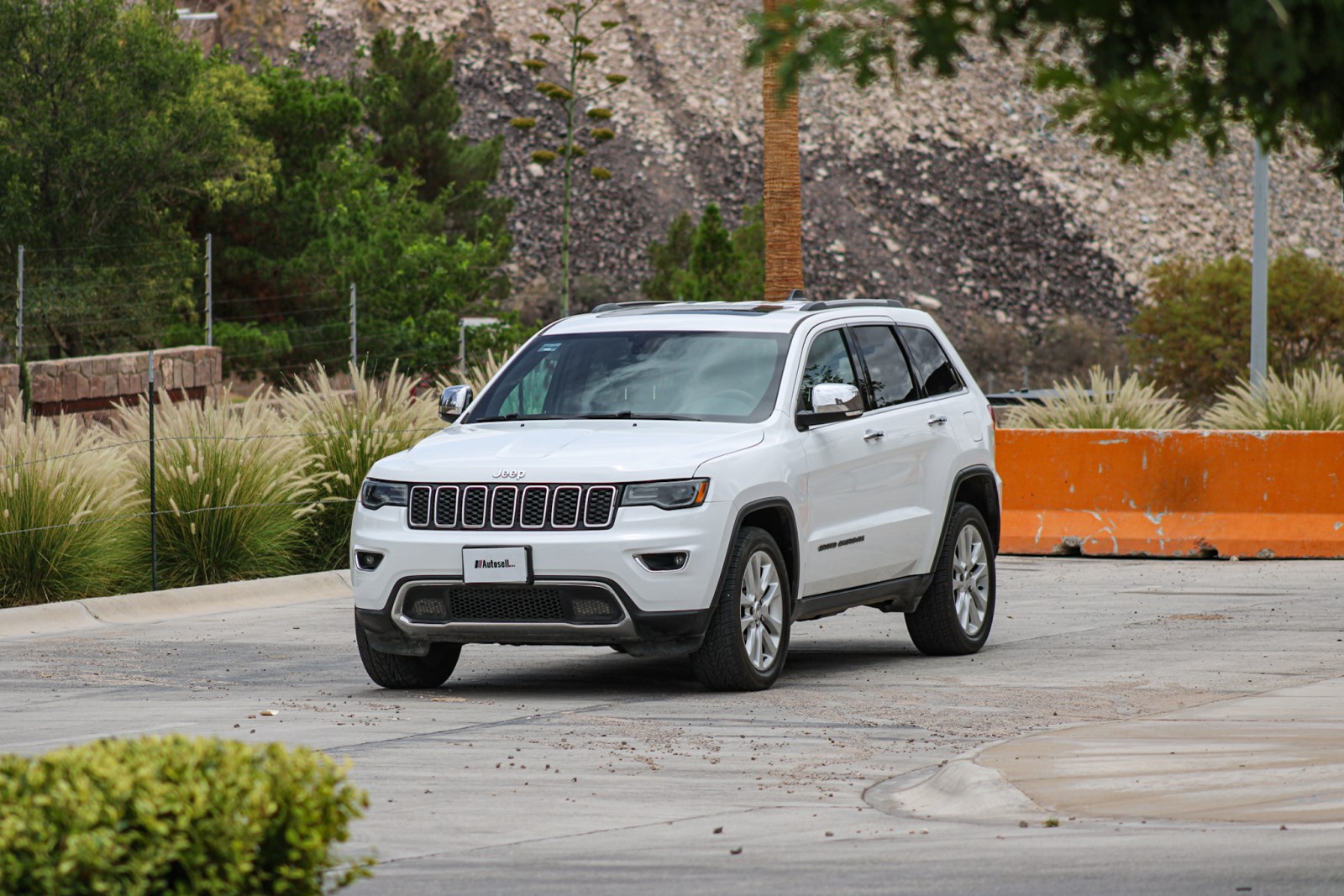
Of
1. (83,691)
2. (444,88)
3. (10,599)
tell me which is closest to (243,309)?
(444,88)

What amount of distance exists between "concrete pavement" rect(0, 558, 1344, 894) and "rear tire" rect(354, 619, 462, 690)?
124 millimetres

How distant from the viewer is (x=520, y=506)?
401 inches

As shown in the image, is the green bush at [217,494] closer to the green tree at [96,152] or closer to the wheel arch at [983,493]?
the wheel arch at [983,493]

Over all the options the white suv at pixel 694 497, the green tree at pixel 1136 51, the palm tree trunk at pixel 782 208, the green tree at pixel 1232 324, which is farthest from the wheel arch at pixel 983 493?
the green tree at pixel 1232 324

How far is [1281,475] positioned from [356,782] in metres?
12.1

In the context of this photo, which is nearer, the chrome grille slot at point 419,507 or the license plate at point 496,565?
the license plate at point 496,565

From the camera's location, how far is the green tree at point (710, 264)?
56281 mm

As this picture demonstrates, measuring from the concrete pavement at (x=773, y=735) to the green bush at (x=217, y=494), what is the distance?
1079 millimetres

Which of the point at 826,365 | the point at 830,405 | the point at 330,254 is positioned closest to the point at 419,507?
the point at 830,405

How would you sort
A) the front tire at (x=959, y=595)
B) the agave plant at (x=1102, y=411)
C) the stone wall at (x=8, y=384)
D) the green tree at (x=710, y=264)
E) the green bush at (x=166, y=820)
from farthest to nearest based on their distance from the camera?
the green tree at (x=710, y=264), the stone wall at (x=8, y=384), the agave plant at (x=1102, y=411), the front tire at (x=959, y=595), the green bush at (x=166, y=820)

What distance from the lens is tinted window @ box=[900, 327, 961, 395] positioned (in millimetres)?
12422

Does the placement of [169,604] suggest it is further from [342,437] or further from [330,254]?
[330,254]

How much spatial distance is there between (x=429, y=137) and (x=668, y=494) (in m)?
56.6

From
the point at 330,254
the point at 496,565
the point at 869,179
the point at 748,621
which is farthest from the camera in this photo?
the point at 869,179
